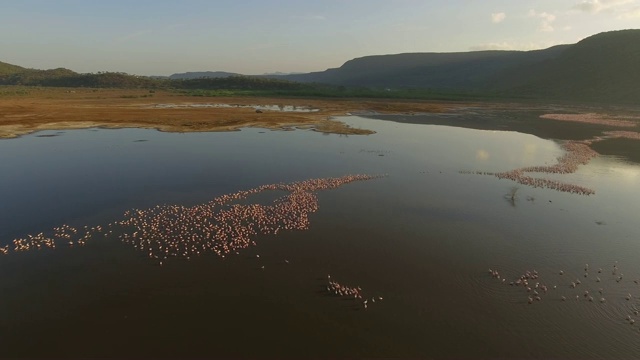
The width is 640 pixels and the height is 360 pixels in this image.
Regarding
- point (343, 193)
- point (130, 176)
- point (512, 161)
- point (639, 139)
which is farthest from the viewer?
point (639, 139)

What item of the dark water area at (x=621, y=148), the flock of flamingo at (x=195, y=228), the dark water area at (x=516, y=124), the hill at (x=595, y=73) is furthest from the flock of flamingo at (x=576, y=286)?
the hill at (x=595, y=73)

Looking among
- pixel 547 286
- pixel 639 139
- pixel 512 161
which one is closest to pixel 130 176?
pixel 547 286

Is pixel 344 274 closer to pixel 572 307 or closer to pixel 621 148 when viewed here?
pixel 572 307

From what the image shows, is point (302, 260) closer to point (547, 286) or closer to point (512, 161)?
point (547, 286)

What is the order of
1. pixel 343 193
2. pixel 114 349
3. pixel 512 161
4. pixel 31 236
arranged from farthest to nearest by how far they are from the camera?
1. pixel 512 161
2. pixel 343 193
3. pixel 31 236
4. pixel 114 349

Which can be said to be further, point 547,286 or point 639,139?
point 639,139

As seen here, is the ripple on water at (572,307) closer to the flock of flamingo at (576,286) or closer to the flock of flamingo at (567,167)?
the flock of flamingo at (576,286)

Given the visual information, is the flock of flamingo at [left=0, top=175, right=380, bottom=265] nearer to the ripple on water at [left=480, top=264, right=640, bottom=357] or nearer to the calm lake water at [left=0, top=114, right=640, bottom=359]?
the calm lake water at [left=0, top=114, right=640, bottom=359]
